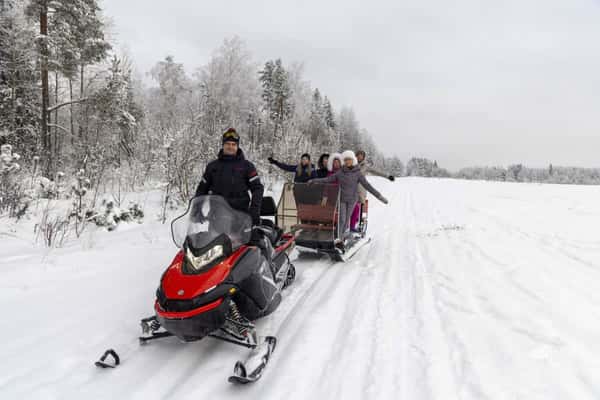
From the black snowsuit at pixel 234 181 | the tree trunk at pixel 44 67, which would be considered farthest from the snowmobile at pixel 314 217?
the tree trunk at pixel 44 67

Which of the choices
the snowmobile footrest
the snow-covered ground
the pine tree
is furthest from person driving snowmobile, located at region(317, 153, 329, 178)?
the pine tree

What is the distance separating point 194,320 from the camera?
254 centimetres

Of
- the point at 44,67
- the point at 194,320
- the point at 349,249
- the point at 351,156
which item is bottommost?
the point at 349,249

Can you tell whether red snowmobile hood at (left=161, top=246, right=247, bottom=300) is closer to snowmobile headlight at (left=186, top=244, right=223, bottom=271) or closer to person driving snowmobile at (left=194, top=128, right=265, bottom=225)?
snowmobile headlight at (left=186, top=244, right=223, bottom=271)

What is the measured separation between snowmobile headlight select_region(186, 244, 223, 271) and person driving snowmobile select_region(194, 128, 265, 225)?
3.34 ft

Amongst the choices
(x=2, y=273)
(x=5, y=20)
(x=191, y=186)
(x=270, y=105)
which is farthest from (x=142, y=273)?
(x=270, y=105)

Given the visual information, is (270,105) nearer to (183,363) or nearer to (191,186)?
(191,186)

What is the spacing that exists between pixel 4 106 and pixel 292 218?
532 inches

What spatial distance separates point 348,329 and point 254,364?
1136mm

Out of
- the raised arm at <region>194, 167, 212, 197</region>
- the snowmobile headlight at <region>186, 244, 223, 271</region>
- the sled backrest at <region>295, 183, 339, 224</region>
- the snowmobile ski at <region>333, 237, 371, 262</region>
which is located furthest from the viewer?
the sled backrest at <region>295, 183, 339, 224</region>

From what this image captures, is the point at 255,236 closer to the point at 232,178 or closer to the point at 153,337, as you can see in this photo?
the point at 232,178

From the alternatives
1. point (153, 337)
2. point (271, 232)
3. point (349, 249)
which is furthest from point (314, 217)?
point (153, 337)

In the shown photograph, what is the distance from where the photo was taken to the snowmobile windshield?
118 inches

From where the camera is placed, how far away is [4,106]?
12727 millimetres
